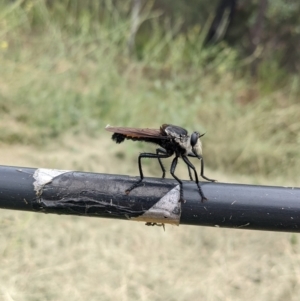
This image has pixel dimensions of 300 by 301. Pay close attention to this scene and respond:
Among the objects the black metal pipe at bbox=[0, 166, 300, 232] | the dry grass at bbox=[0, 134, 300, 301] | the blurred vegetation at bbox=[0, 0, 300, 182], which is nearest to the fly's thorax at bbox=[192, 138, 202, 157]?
the black metal pipe at bbox=[0, 166, 300, 232]

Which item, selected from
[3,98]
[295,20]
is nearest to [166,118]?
[3,98]

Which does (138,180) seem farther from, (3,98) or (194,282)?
(3,98)

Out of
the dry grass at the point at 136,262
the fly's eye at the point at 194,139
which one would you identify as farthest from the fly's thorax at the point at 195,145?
the dry grass at the point at 136,262

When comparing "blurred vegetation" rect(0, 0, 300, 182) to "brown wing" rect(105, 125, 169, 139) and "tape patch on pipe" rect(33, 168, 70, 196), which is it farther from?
"tape patch on pipe" rect(33, 168, 70, 196)

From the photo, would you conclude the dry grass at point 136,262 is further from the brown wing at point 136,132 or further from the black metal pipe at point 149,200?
the black metal pipe at point 149,200

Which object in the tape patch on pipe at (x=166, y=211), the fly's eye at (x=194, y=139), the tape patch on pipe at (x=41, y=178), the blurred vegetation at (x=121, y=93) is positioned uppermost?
the blurred vegetation at (x=121, y=93)

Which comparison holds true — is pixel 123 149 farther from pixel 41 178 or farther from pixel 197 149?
pixel 41 178
